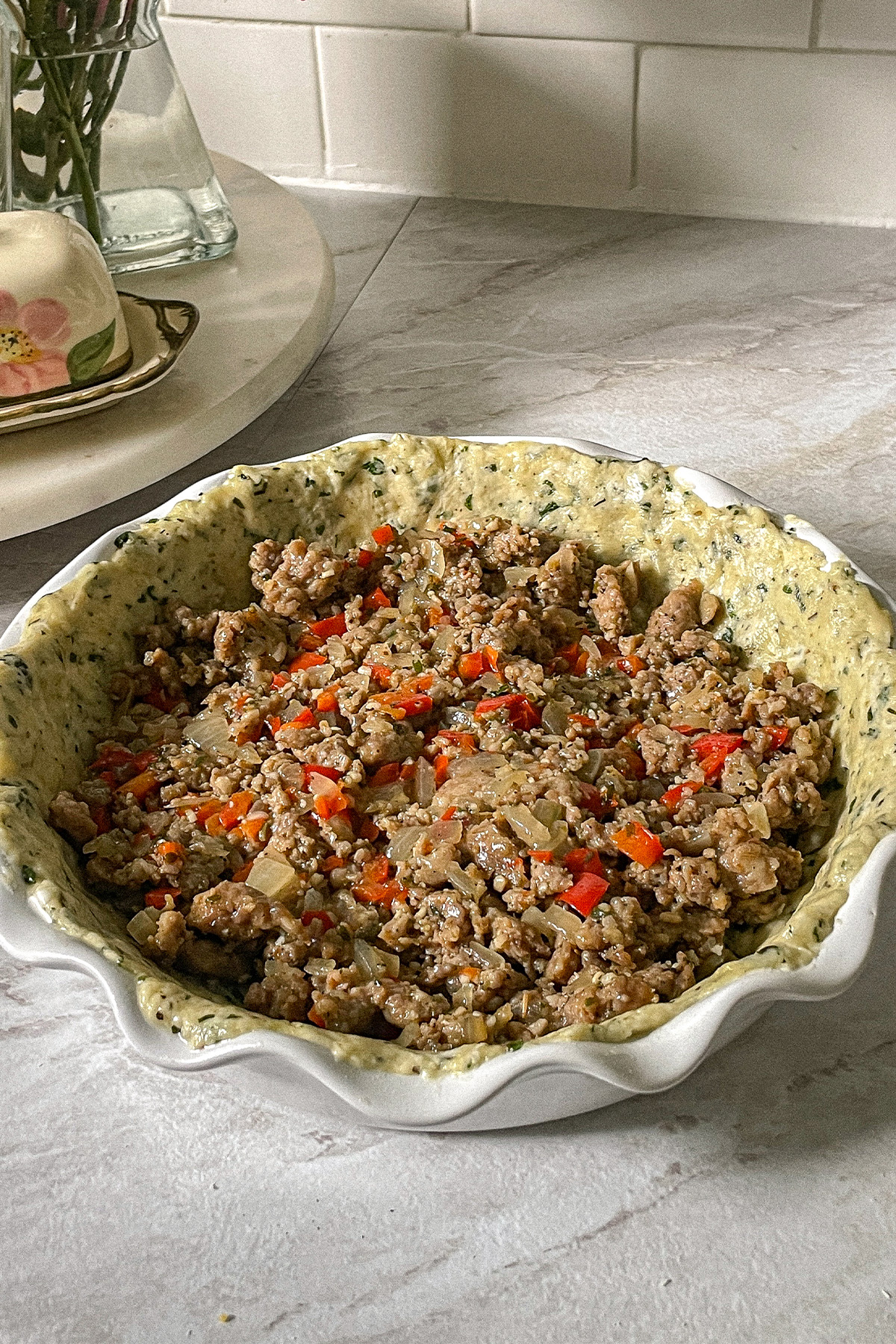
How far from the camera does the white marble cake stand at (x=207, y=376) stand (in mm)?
1460

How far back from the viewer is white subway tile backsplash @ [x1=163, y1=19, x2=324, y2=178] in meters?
2.32

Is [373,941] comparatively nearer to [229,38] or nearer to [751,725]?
[751,725]

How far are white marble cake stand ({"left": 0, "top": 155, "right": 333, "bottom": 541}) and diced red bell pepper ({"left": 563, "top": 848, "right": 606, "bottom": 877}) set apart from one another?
73cm

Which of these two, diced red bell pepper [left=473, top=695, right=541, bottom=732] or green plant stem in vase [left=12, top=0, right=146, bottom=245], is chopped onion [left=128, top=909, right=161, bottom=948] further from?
green plant stem in vase [left=12, top=0, right=146, bottom=245]

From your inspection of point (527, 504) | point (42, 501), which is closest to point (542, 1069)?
point (527, 504)

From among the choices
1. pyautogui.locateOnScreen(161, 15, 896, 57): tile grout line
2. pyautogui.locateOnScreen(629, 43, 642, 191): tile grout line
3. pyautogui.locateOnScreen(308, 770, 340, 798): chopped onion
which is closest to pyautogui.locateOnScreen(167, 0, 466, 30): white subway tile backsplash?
pyautogui.locateOnScreen(161, 15, 896, 57): tile grout line

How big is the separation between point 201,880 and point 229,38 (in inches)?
71.1

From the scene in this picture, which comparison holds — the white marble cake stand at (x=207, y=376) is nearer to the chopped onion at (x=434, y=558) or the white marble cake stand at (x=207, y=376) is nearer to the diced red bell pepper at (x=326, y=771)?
the chopped onion at (x=434, y=558)

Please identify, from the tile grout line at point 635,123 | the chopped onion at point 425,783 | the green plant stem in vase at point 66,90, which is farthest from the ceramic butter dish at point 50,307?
the tile grout line at point 635,123

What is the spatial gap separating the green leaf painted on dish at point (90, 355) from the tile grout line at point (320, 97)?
102cm

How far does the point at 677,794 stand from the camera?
42.4 inches

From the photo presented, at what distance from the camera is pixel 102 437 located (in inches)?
60.1

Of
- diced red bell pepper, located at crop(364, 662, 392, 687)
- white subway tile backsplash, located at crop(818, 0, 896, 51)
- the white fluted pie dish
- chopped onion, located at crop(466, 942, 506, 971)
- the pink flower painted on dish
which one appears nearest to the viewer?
the white fluted pie dish

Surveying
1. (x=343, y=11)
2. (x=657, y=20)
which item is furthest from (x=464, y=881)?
(x=343, y=11)
